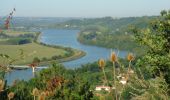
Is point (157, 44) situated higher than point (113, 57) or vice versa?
point (113, 57)

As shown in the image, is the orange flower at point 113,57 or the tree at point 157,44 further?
the tree at point 157,44

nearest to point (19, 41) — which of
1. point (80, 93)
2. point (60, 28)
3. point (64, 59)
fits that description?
point (64, 59)

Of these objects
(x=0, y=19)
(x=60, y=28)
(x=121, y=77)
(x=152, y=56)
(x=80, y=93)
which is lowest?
(x=60, y=28)

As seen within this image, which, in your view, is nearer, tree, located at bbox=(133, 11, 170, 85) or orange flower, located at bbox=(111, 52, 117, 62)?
orange flower, located at bbox=(111, 52, 117, 62)

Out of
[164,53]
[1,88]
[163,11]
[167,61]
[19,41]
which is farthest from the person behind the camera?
[19,41]

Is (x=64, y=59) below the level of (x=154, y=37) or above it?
below

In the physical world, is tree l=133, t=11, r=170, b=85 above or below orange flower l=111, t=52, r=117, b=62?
below

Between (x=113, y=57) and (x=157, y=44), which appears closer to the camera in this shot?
(x=113, y=57)

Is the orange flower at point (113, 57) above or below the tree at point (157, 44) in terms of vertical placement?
above

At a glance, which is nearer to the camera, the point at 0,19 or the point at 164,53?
the point at 0,19

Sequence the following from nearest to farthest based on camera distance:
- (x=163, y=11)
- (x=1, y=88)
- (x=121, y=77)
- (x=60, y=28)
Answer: (x=1, y=88)
(x=121, y=77)
(x=163, y=11)
(x=60, y=28)

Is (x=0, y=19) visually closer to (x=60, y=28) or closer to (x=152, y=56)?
(x=152, y=56)
